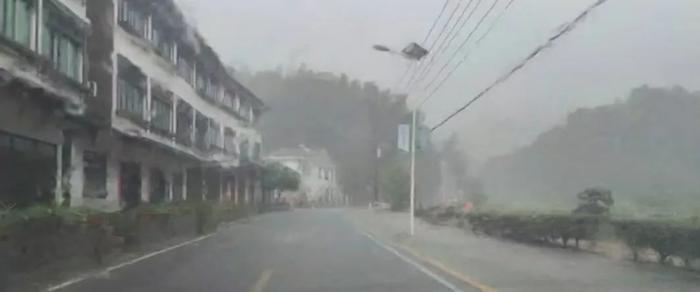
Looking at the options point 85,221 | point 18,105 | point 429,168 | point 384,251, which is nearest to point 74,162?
point 18,105

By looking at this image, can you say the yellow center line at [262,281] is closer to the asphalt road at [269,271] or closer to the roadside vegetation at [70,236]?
the asphalt road at [269,271]

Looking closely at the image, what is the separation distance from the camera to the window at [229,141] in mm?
42938

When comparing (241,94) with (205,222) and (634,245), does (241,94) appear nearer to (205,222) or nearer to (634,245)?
(205,222)

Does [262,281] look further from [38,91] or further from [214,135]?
[214,135]

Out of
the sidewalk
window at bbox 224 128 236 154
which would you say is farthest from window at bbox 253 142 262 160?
the sidewalk

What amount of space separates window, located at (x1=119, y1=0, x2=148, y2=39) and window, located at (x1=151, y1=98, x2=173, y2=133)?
3.22 m

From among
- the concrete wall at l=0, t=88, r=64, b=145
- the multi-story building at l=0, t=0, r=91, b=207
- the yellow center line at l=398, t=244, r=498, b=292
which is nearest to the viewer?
the yellow center line at l=398, t=244, r=498, b=292

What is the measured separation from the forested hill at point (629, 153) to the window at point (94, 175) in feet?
45.0

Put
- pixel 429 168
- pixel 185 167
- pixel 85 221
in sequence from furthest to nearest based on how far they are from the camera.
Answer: pixel 429 168
pixel 185 167
pixel 85 221

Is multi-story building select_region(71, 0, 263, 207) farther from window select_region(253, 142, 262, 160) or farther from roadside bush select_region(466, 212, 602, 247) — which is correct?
roadside bush select_region(466, 212, 602, 247)

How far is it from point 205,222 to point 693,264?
19281mm

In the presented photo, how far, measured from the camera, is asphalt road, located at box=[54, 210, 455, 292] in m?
13.5

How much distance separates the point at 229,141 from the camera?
44125 mm

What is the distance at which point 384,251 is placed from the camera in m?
22.8
